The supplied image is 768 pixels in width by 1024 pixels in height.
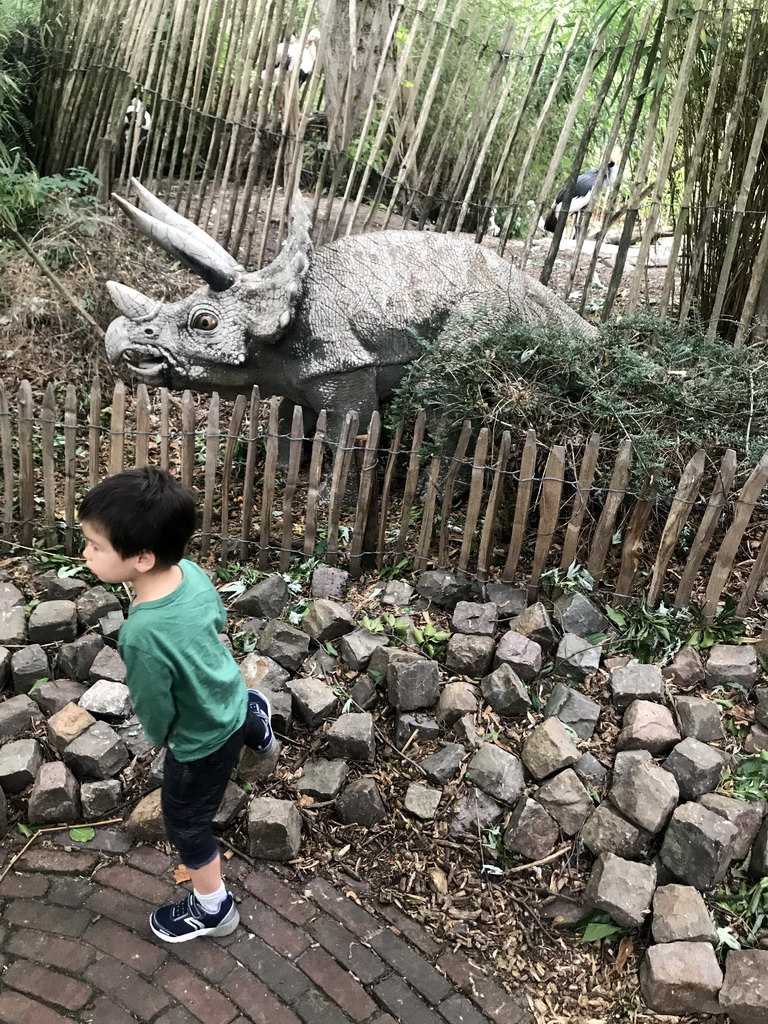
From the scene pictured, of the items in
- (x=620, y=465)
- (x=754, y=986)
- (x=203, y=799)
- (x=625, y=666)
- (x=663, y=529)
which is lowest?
(x=754, y=986)

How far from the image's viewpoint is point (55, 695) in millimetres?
3283

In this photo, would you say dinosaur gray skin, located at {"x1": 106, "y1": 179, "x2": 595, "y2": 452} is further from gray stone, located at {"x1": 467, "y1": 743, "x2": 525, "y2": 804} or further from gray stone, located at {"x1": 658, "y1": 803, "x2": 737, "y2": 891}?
gray stone, located at {"x1": 658, "y1": 803, "x2": 737, "y2": 891}

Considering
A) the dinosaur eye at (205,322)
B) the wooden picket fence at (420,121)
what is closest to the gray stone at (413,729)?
the dinosaur eye at (205,322)

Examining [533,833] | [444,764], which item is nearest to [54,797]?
[444,764]

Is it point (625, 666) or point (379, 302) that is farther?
point (379, 302)

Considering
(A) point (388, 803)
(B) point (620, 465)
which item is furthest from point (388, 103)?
(A) point (388, 803)

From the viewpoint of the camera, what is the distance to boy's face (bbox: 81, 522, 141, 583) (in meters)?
2.20

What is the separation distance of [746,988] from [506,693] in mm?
1291

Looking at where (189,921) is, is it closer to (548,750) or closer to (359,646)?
(359,646)

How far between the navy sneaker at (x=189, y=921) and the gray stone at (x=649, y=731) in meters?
1.66

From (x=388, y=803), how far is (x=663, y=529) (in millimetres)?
1766

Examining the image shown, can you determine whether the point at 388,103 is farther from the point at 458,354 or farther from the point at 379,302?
the point at 458,354

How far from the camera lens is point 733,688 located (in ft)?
11.0

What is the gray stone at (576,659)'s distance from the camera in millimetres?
3424
